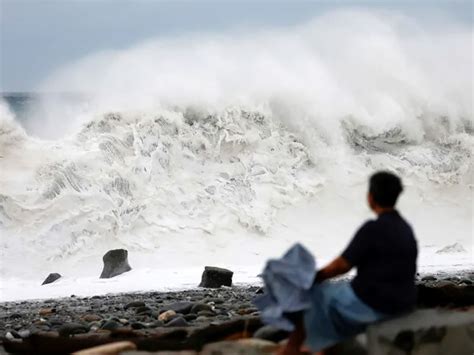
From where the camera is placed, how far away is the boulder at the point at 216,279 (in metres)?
13.4

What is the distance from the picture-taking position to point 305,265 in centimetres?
438

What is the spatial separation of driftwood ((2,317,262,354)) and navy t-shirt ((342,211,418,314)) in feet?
3.64

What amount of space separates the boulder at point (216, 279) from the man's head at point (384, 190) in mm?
9064

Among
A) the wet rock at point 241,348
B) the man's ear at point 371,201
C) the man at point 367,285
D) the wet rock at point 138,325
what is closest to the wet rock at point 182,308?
the wet rock at point 138,325

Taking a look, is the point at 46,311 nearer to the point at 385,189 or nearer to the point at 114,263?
the point at 114,263

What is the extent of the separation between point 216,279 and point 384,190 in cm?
920

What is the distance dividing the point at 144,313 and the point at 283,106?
639 inches

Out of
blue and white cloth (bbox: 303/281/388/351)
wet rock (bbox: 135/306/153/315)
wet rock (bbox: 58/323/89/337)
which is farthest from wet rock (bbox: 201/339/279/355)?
wet rock (bbox: 135/306/153/315)

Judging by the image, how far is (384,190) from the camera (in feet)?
14.7

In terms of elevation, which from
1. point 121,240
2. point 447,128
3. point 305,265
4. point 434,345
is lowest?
point 434,345

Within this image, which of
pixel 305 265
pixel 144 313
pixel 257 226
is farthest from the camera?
pixel 257 226

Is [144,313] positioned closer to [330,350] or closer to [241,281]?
[330,350]

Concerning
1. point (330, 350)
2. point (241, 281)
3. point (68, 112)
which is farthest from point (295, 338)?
point (68, 112)

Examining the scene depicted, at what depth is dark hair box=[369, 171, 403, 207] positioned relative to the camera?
14.6 feet
